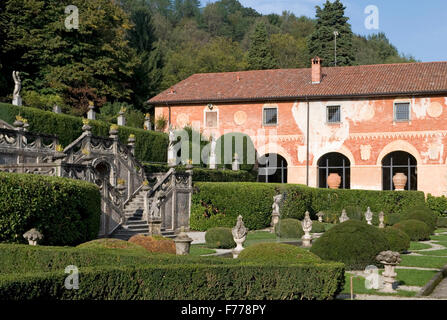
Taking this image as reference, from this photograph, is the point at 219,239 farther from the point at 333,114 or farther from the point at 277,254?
the point at 333,114

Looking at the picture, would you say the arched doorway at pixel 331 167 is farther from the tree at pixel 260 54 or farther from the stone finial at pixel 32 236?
the stone finial at pixel 32 236

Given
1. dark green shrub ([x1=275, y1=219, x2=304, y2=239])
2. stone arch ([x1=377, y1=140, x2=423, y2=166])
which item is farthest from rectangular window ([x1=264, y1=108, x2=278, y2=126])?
dark green shrub ([x1=275, y1=219, x2=304, y2=239])

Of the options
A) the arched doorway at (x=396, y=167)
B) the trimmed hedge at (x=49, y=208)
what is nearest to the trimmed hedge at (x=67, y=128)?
the trimmed hedge at (x=49, y=208)

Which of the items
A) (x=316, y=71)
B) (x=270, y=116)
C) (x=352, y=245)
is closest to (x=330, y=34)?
(x=316, y=71)

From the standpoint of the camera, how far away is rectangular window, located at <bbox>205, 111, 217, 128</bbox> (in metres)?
44.4

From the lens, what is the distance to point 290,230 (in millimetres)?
26531

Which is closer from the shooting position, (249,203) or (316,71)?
(249,203)

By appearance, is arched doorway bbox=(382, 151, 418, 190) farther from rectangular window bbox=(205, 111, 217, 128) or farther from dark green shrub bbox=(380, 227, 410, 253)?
dark green shrub bbox=(380, 227, 410, 253)

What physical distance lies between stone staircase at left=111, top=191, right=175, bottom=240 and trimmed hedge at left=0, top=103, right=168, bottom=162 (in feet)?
13.2

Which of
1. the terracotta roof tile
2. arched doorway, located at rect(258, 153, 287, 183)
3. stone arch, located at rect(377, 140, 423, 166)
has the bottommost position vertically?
arched doorway, located at rect(258, 153, 287, 183)

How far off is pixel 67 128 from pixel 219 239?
35.0ft

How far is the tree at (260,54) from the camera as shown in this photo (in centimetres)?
6200
